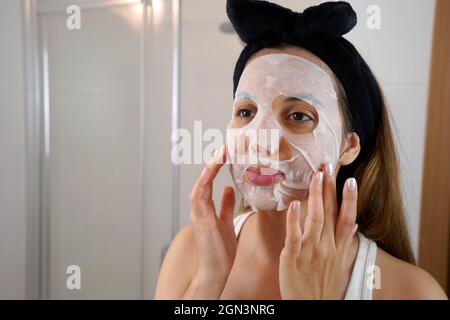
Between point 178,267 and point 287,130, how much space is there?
317 mm

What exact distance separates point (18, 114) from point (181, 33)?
1.40 feet

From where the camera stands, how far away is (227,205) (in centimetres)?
71

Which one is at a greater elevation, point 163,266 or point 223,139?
point 223,139

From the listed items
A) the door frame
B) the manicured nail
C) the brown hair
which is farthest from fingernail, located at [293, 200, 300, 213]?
the door frame

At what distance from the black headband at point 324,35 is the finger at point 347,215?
0.09m

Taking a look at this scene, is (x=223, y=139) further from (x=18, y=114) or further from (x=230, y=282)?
(x=18, y=114)

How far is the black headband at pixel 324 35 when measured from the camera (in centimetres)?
63

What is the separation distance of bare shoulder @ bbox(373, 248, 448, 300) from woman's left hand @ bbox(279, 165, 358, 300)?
0.20ft

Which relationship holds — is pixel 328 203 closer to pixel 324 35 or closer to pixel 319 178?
pixel 319 178

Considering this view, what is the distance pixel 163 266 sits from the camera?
759mm

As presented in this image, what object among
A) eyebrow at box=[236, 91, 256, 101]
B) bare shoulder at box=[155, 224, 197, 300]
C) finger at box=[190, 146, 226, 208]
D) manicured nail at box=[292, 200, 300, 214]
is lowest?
bare shoulder at box=[155, 224, 197, 300]

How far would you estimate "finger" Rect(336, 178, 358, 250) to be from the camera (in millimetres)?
659

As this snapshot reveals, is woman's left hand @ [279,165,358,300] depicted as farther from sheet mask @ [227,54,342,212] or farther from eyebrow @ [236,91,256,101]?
eyebrow @ [236,91,256,101]

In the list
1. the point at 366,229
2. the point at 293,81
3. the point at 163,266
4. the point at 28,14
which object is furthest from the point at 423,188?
the point at 28,14
